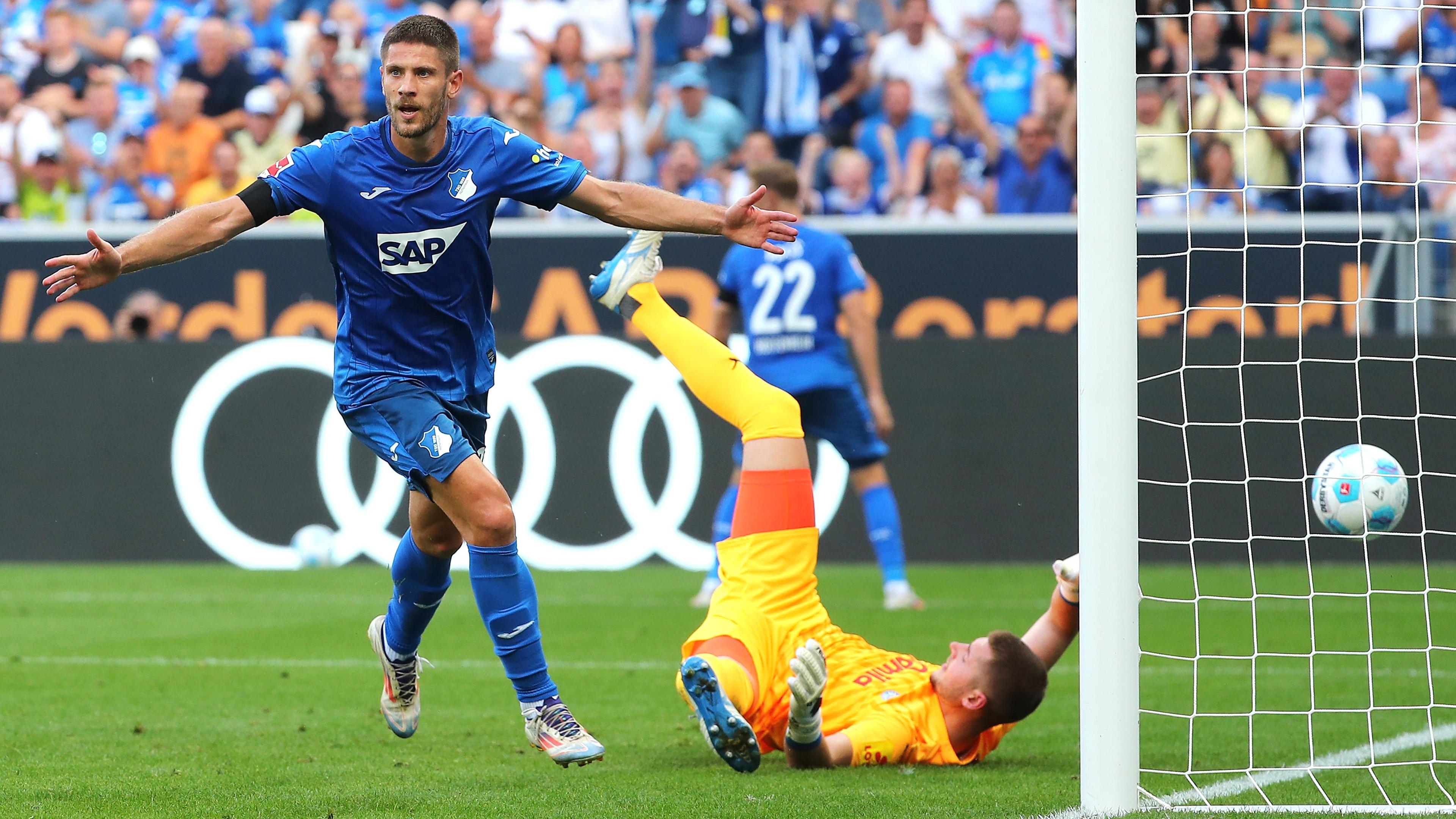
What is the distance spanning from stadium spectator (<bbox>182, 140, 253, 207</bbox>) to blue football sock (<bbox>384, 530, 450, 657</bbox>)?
850 cm

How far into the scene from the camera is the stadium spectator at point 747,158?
1284 centimetres

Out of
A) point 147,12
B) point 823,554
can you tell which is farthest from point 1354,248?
point 147,12

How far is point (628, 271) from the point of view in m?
5.91

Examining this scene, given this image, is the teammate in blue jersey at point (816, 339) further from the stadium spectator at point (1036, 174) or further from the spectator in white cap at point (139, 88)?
the spectator in white cap at point (139, 88)

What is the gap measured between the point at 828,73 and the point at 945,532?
460 cm

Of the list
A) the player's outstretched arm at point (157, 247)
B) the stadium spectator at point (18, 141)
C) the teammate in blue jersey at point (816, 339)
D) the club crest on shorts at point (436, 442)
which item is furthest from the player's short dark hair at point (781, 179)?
the stadium spectator at point (18, 141)

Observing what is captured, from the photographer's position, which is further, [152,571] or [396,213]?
[152,571]

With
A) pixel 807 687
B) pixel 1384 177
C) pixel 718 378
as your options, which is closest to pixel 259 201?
pixel 718 378

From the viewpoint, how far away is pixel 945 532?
446 inches

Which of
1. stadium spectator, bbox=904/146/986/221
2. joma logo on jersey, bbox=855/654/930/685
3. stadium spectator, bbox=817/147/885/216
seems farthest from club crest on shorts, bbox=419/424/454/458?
stadium spectator, bbox=904/146/986/221

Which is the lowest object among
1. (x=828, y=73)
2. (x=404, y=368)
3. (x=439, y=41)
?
(x=404, y=368)

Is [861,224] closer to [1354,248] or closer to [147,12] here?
[1354,248]

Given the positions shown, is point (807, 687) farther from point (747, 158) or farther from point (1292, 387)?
point (747, 158)

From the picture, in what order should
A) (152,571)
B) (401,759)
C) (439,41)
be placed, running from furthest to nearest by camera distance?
(152,571)
(401,759)
(439,41)
